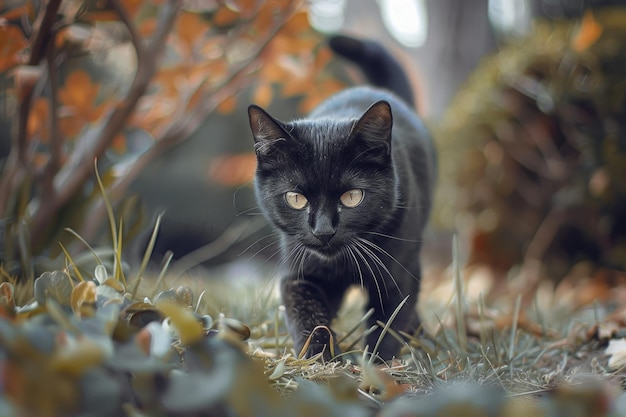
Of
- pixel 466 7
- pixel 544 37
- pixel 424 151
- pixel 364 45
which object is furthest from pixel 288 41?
pixel 466 7

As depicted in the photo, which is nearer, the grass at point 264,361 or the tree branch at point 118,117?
the grass at point 264,361

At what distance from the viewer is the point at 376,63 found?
1.70m

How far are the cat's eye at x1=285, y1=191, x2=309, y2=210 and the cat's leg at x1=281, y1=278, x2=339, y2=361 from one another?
175mm

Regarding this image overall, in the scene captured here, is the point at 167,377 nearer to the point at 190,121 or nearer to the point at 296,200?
the point at 296,200

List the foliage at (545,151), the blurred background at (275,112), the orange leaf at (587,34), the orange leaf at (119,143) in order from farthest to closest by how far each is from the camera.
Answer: the foliage at (545,151) → the orange leaf at (587,34) → the orange leaf at (119,143) → the blurred background at (275,112)

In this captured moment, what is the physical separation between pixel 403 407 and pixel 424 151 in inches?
38.7

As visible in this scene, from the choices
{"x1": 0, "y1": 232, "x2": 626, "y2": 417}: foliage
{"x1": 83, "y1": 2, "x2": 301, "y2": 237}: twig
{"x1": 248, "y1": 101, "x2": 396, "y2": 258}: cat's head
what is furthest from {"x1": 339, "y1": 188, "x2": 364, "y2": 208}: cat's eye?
{"x1": 83, "y1": 2, "x2": 301, "y2": 237}: twig

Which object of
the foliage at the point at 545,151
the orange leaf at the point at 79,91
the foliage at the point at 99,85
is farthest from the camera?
the foliage at the point at 545,151

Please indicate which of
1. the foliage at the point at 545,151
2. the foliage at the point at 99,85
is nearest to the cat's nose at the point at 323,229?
the foliage at the point at 99,85

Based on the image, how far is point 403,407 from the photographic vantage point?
54cm

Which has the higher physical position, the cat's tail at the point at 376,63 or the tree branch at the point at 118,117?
the cat's tail at the point at 376,63

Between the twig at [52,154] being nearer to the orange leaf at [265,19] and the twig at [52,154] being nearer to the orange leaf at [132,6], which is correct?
the orange leaf at [132,6]

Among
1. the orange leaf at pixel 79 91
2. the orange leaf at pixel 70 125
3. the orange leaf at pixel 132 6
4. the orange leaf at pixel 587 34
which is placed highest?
the orange leaf at pixel 587 34

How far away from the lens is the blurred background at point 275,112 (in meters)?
1.30
